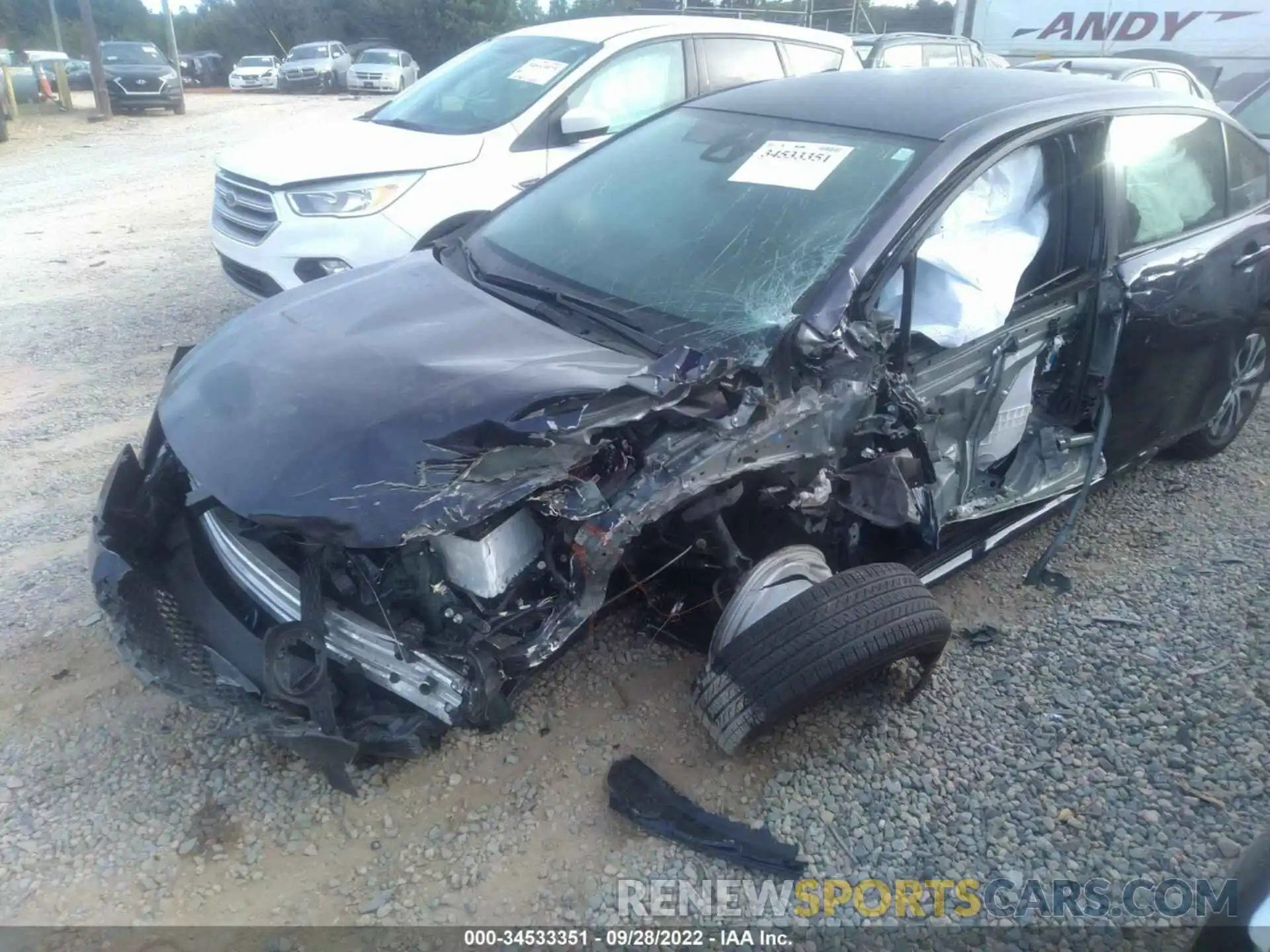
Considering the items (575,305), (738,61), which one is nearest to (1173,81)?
(738,61)

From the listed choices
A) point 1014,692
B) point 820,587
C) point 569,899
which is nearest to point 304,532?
point 569,899

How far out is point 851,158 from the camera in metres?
2.85

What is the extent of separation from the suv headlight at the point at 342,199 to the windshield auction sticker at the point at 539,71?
121 centimetres

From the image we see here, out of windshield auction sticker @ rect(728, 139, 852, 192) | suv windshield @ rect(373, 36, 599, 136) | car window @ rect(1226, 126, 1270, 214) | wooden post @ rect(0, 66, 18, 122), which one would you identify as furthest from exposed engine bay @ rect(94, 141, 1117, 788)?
wooden post @ rect(0, 66, 18, 122)

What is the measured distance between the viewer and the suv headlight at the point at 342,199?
16.0 feet

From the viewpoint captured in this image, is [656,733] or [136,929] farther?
[656,733]

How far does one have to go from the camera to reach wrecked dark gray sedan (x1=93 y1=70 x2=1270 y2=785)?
2.23 meters

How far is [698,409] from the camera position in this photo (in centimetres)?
236

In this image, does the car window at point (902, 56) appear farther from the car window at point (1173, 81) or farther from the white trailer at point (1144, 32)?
the white trailer at point (1144, 32)

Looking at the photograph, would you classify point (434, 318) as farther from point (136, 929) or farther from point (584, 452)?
point (136, 929)

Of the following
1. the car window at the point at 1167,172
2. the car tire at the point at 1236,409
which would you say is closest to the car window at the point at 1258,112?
the car tire at the point at 1236,409

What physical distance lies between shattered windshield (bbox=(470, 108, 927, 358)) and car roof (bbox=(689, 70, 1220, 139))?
7 centimetres

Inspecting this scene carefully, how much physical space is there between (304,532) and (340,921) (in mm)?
927

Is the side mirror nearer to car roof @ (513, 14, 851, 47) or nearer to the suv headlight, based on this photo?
car roof @ (513, 14, 851, 47)
